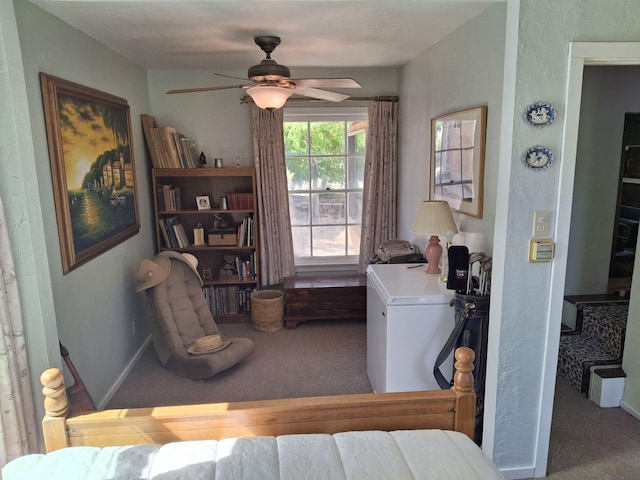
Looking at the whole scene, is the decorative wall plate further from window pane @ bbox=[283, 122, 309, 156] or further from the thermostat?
window pane @ bbox=[283, 122, 309, 156]

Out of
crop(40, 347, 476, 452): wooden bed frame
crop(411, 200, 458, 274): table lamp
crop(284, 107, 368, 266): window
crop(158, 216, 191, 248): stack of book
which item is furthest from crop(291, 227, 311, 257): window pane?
crop(40, 347, 476, 452): wooden bed frame

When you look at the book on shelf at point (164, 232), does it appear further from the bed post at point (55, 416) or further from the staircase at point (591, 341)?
the staircase at point (591, 341)

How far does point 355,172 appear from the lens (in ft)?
15.6

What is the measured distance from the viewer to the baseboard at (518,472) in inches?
90.7

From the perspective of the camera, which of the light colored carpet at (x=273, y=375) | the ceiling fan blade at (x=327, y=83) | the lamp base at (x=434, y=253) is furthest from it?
the light colored carpet at (x=273, y=375)

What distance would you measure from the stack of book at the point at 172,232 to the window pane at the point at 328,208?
1.32 m

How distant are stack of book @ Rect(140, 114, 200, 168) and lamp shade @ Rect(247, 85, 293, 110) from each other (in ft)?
5.26

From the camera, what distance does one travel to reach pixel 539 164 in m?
2.01

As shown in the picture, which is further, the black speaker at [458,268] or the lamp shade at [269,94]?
the lamp shade at [269,94]

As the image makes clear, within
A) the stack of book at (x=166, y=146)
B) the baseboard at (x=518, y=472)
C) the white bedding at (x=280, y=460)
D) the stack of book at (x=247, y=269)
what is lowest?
the baseboard at (x=518, y=472)

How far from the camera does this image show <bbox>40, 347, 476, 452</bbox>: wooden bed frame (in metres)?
1.60

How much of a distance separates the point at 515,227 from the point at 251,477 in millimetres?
1492

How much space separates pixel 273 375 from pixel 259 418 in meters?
1.90

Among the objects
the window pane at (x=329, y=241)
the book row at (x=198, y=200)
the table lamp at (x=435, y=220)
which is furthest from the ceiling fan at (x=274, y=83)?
the window pane at (x=329, y=241)
